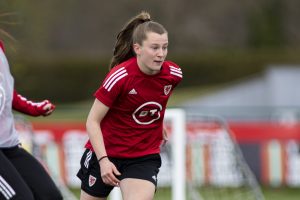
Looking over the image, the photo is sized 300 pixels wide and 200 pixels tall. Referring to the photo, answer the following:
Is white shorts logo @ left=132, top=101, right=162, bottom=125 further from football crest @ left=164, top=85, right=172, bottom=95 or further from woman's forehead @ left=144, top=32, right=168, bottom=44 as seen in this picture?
woman's forehead @ left=144, top=32, right=168, bottom=44

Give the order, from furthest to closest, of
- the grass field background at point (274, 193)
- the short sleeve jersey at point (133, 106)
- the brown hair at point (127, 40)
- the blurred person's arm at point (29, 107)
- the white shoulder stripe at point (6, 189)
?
1. the grass field background at point (274, 193)
2. the blurred person's arm at point (29, 107)
3. the brown hair at point (127, 40)
4. the short sleeve jersey at point (133, 106)
5. the white shoulder stripe at point (6, 189)

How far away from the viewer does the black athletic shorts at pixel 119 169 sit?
267 inches

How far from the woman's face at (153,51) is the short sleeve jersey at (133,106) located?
11cm

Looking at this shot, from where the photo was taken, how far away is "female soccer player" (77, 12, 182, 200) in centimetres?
664

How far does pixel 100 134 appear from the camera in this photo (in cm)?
666

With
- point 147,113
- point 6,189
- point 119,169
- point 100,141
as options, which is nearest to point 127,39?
point 147,113

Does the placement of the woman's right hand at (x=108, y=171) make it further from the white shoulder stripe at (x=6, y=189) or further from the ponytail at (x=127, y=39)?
the ponytail at (x=127, y=39)

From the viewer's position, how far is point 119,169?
684 centimetres

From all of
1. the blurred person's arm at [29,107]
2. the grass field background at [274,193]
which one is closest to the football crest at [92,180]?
the blurred person's arm at [29,107]

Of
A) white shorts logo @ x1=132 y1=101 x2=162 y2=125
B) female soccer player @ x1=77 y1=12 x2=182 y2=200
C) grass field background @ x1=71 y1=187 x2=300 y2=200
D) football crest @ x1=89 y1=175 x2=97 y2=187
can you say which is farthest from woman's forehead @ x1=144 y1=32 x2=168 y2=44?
grass field background @ x1=71 y1=187 x2=300 y2=200

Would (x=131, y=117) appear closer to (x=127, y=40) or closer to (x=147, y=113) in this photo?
(x=147, y=113)

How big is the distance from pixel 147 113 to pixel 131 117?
0.12m

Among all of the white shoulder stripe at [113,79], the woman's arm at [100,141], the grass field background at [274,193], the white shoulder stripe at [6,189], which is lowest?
the grass field background at [274,193]

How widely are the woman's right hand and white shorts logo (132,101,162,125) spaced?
415 millimetres
